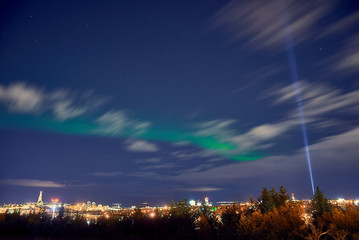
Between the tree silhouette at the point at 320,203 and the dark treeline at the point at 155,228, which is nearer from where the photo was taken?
the dark treeline at the point at 155,228

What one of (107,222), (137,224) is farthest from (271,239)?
(107,222)

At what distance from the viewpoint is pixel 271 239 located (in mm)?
14008

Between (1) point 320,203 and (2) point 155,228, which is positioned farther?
(1) point 320,203

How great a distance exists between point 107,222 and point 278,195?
2682 cm

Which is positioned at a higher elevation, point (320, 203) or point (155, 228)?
Result: point (155, 228)

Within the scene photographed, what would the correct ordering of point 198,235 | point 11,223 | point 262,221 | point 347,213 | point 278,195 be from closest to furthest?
point 11,223 → point 198,235 → point 262,221 → point 347,213 → point 278,195

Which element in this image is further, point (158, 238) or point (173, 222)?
point (173, 222)

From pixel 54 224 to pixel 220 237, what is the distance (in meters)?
8.84

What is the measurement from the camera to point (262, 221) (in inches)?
622

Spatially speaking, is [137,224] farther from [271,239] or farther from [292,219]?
[292,219]

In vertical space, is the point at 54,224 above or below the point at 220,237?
above

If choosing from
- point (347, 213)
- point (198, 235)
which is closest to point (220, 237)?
point (198, 235)

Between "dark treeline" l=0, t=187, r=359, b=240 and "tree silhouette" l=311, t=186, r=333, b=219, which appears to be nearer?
"dark treeline" l=0, t=187, r=359, b=240


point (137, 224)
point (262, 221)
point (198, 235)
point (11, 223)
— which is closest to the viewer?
point (11, 223)
